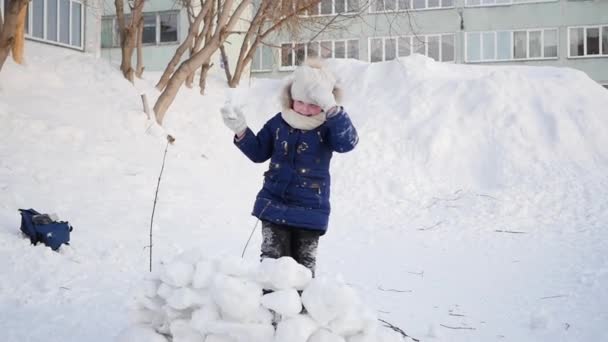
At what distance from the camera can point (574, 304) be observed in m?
4.41

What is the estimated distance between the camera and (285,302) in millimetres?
2082

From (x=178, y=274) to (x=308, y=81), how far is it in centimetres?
120

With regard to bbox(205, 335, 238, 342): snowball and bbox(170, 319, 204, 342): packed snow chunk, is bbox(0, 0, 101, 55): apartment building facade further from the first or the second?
bbox(205, 335, 238, 342): snowball

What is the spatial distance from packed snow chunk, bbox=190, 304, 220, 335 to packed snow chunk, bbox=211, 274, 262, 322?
29 mm

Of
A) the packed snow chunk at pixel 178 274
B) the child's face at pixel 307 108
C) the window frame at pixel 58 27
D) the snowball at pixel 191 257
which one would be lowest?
the packed snow chunk at pixel 178 274

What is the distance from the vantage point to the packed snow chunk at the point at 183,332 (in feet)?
7.18

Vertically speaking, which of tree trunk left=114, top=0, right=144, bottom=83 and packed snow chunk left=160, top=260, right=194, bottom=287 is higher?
tree trunk left=114, top=0, right=144, bottom=83

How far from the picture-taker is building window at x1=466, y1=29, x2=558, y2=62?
23172mm

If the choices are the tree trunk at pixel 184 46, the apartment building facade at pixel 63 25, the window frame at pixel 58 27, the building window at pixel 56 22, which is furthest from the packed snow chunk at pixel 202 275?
the building window at pixel 56 22

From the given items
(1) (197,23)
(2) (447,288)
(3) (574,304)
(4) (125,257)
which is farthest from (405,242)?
(1) (197,23)

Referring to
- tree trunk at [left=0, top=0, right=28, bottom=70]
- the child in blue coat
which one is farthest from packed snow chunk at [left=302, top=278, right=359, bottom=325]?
tree trunk at [left=0, top=0, right=28, bottom=70]

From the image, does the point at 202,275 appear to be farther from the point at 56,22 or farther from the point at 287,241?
the point at 56,22

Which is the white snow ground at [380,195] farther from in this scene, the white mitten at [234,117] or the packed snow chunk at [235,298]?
the white mitten at [234,117]

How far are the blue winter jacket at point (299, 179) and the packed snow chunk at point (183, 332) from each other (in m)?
0.92
